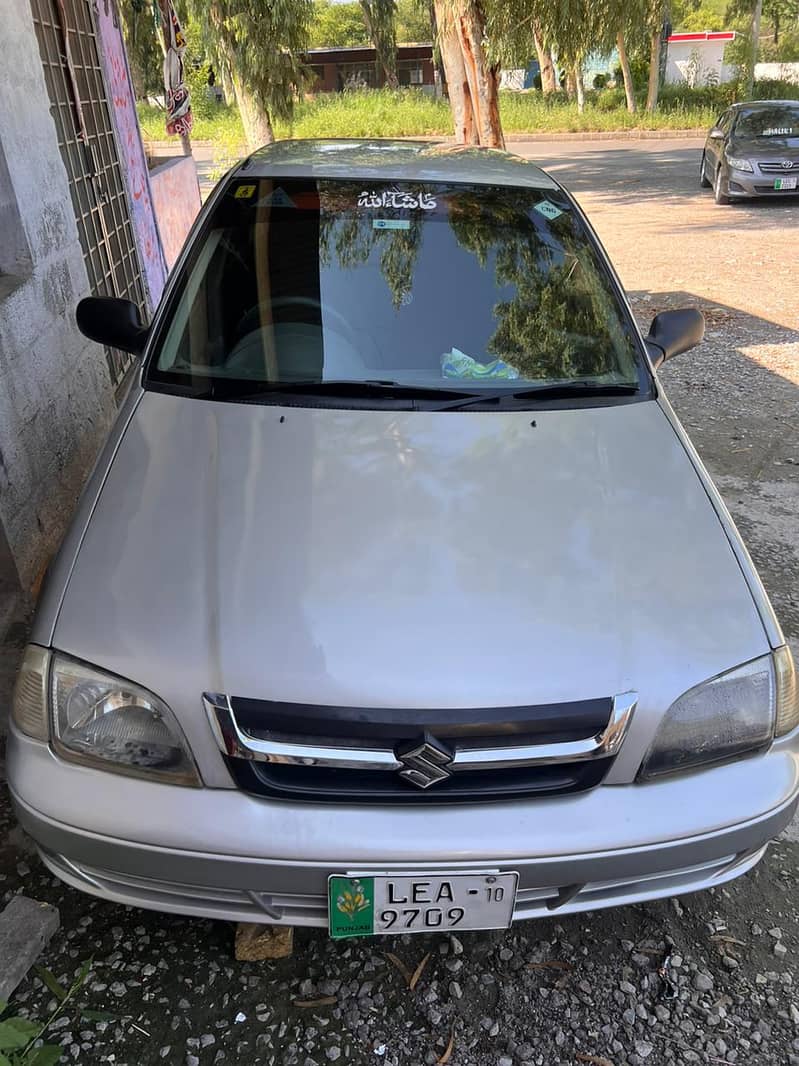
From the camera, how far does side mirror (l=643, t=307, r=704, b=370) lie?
288cm

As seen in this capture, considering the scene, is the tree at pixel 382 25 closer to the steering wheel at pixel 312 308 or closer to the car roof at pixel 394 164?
the car roof at pixel 394 164

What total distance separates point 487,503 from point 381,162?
1.71 m

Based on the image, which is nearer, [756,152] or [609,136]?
[756,152]

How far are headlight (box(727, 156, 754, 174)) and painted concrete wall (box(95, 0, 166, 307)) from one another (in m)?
8.65

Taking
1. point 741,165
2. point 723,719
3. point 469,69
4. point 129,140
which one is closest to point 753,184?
point 741,165

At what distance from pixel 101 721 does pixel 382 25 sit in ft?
129

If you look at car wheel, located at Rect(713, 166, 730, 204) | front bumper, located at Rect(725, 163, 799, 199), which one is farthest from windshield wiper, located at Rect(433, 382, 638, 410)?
car wheel, located at Rect(713, 166, 730, 204)

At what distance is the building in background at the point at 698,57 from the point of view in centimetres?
3809

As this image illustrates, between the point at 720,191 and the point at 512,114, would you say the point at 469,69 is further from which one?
the point at 512,114

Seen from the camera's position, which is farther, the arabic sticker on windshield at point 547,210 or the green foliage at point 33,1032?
the arabic sticker on windshield at point 547,210

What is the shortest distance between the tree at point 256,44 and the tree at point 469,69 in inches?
107

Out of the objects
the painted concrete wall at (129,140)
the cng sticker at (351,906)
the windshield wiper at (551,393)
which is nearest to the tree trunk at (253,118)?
the painted concrete wall at (129,140)

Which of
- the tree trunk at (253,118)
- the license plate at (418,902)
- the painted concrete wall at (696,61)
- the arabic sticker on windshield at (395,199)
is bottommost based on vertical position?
the license plate at (418,902)

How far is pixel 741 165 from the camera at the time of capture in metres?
11.7
